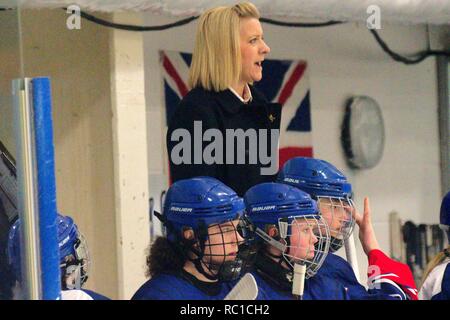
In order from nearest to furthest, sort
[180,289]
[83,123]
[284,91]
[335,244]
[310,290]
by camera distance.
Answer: [180,289] → [310,290] → [335,244] → [83,123] → [284,91]

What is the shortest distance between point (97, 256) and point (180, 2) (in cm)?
58

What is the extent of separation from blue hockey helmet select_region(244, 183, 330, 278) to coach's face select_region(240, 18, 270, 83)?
232mm

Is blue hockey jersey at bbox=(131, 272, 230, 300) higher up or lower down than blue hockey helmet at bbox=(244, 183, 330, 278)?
lower down

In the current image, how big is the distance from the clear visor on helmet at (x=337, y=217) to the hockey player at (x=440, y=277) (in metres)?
0.20

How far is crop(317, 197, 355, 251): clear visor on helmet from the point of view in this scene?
6.25ft

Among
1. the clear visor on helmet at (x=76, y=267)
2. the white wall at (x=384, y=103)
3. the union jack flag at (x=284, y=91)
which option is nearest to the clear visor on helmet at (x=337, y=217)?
the clear visor on helmet at (x=76, y=267)

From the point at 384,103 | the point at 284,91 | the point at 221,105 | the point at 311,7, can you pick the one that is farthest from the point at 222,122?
the point at 384,103

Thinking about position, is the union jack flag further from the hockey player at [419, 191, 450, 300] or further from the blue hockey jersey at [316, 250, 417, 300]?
the blue hockey jersey at [316, 250, 417, 300]

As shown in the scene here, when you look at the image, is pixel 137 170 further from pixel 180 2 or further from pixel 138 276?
pixel 180 2

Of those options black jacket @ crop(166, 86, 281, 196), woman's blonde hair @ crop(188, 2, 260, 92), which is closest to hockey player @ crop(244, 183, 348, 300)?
black jacket @ crop(166, 86, 281, 196)

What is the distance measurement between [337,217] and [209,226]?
0.30 m

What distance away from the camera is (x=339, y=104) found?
10.0 feet

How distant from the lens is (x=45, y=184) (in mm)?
1402

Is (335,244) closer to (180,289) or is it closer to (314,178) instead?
(314,178)
